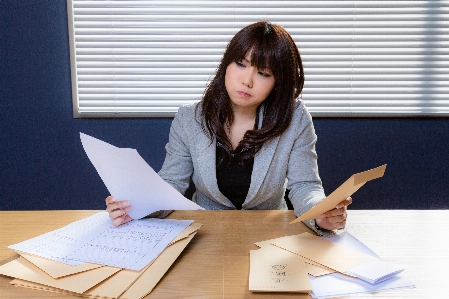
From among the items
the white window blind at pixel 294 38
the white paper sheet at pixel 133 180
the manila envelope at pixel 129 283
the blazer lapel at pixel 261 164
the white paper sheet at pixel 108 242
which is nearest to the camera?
the manila envelope at pixel 129 283

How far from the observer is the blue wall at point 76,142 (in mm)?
2230

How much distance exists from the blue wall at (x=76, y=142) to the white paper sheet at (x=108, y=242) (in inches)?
50.2

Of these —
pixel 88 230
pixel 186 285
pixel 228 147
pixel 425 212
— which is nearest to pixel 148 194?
pixel 88 230

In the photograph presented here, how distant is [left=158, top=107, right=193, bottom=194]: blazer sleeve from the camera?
1.47 meters

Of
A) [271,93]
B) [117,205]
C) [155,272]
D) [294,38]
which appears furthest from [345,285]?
[294,38]

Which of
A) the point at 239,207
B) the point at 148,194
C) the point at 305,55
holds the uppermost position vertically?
the point at 305,55

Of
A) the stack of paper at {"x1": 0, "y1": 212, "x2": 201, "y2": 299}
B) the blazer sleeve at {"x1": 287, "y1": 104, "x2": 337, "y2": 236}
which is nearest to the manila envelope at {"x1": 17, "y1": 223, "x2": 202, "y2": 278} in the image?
the stack of paper at {"x1": 0, "y1": 212, "x2": 201, "y2": 299}

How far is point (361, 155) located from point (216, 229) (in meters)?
1.49

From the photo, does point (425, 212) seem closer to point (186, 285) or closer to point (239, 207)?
point (239, 207)

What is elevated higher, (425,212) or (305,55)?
(305,55)

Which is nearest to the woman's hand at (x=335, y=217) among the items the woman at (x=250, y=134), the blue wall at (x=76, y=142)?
the woman at (x=250, y=134)

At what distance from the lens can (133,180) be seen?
3.43ft

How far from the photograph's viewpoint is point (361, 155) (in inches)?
91.4

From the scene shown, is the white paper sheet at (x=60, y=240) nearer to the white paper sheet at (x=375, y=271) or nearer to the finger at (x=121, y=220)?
the finger at (x=121, y=220)
